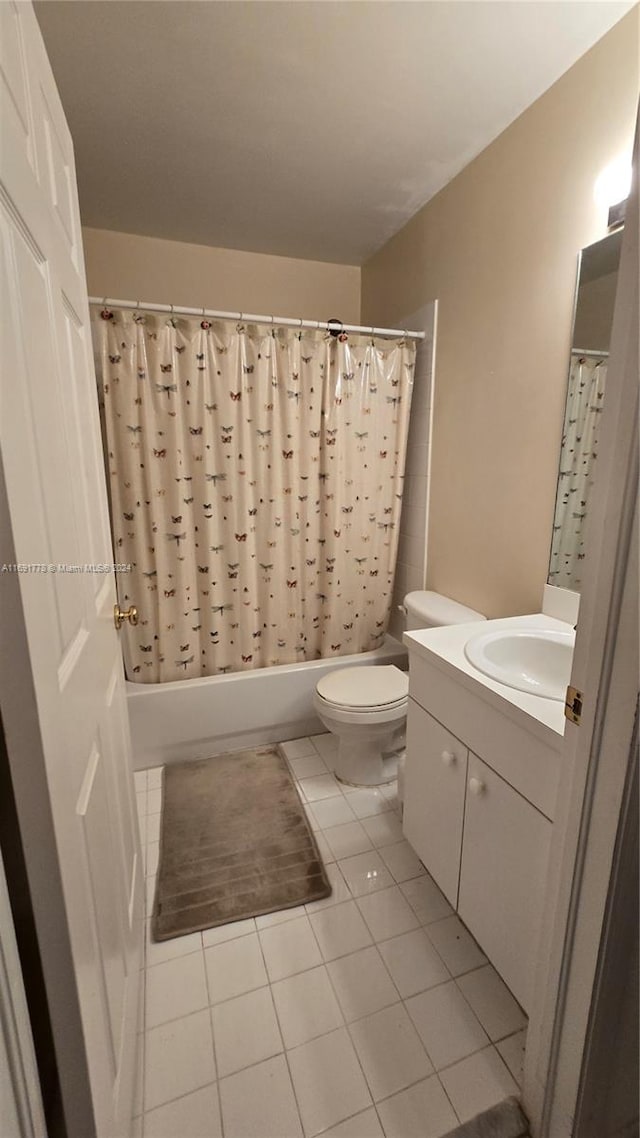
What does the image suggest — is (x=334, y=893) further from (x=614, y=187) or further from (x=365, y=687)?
(x=614, y=187)

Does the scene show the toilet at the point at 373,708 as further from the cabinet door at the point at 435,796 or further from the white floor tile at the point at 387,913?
the white floor tile at the point at 387,913

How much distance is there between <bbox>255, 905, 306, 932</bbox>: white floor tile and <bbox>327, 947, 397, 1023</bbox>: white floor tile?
0.17 metres

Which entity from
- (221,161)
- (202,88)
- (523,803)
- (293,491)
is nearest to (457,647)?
(523,803)

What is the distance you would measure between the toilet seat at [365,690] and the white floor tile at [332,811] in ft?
1.26

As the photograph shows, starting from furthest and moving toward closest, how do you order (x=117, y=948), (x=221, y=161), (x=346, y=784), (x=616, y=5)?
(x=346, y=784) → (x=221, y=161) → (x=616, y=5) → (x=117, y=948)

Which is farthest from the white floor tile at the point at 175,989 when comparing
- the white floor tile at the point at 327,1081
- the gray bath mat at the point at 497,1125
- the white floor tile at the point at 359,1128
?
the gray bath mat at the point at 497,1125

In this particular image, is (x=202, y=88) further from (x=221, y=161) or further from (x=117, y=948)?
(x=117, y=948)

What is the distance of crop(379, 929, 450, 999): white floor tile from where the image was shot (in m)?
1.19

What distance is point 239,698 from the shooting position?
82.3 inches

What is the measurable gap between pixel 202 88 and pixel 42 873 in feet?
6.44

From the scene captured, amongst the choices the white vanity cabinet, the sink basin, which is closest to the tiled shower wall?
the sink basin

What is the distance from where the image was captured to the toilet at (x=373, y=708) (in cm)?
176

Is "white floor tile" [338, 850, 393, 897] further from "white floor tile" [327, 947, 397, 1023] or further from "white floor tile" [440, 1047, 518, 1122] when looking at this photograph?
"white floor tile" [440, 1047, 518, 1122]

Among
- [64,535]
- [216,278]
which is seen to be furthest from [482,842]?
[216,278]
